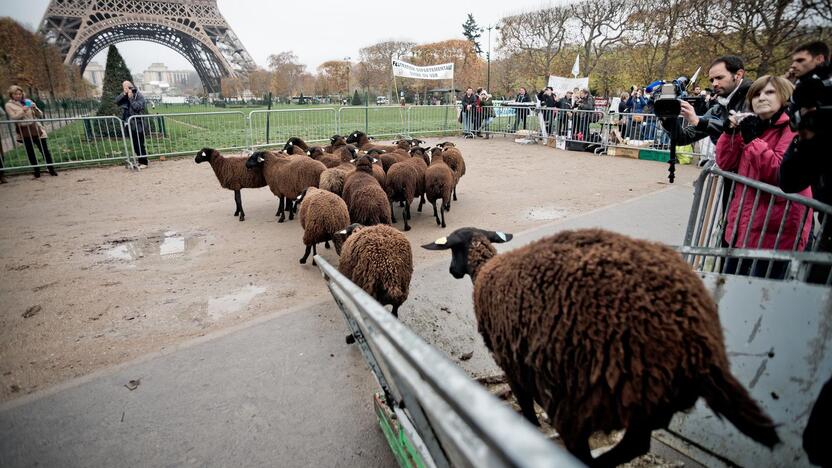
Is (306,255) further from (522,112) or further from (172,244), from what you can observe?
(522,112)

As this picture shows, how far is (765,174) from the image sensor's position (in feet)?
9.73

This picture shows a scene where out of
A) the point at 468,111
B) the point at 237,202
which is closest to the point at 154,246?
the point at 237,202

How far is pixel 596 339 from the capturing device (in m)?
1.56

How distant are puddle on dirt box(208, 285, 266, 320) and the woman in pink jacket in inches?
167

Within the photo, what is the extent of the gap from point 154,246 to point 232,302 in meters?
2.45

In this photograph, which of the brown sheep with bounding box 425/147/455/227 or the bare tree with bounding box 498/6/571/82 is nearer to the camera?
the brown sheep with bounding box 425/147/455/227

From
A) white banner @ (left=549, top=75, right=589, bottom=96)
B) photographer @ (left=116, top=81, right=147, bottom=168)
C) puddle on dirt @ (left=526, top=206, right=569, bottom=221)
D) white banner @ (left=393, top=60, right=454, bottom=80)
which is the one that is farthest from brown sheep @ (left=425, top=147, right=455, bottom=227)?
white banner @ (left=549, top=75, right=589, bottom=96)

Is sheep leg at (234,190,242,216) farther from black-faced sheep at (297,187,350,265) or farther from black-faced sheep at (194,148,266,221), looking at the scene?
black-faced sheep at (297,187,350,265)

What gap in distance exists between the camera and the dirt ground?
355 centimetres

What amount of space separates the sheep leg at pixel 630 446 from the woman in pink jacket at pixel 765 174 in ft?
5.54

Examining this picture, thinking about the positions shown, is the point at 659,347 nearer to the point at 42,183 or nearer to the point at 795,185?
the point at 795,185

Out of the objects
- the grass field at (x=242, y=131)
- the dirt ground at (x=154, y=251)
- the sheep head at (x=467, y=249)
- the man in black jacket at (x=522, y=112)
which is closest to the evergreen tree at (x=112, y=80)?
the grass field at (x=242, y=131)

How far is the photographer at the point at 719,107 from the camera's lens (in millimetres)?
3441

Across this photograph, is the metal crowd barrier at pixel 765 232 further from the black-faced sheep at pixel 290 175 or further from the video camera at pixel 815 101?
the black-faced sheep at pixel 290 175
